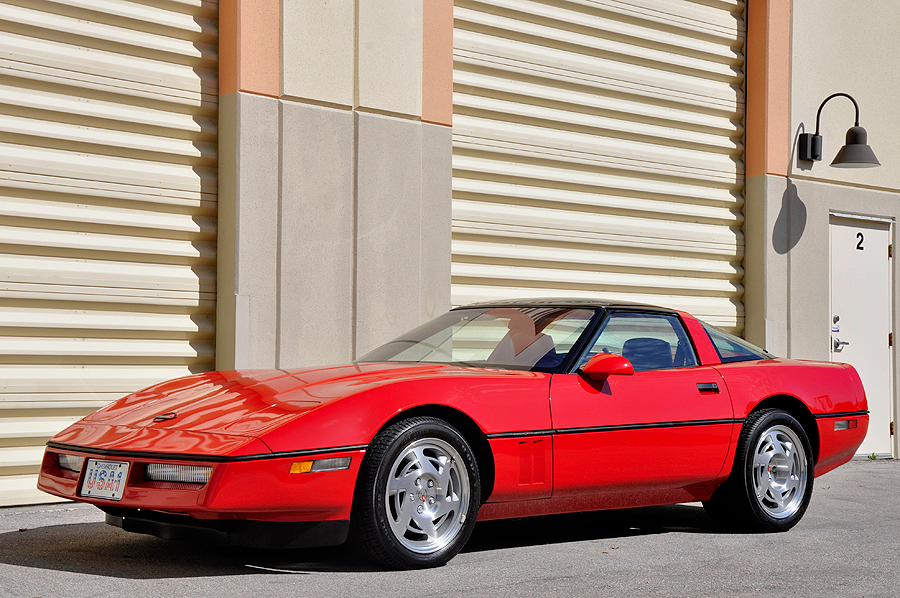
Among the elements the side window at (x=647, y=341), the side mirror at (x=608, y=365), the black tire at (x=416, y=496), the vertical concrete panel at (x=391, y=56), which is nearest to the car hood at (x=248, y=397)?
the black tire at (x=416, y=496)

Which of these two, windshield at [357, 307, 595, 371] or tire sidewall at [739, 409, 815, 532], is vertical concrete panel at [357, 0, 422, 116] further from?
tire sidewall at [739, 409, 815, 532]

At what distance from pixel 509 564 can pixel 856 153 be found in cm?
705

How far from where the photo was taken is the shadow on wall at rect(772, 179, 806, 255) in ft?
34.5

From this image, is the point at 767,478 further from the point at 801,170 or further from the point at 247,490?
the point at 801,170

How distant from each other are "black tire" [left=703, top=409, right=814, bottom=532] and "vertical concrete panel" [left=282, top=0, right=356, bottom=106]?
372 cm

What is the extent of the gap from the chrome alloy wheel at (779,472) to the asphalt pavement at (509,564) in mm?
183

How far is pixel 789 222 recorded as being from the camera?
10.6 metres

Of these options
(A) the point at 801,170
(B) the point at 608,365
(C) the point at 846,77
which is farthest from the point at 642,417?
(C) the point at 846,77

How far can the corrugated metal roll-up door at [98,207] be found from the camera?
6.40 m

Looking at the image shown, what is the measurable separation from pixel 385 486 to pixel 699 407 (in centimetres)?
201

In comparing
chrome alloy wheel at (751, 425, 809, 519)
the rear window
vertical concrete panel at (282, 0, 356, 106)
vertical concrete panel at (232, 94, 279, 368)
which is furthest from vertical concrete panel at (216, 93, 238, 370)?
chrome alloy wheel at (751, 425, 809, 519)

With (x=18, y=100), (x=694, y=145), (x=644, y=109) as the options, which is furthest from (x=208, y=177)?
(x=694, y=145)

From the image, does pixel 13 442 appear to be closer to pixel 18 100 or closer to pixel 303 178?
pixel 18 100

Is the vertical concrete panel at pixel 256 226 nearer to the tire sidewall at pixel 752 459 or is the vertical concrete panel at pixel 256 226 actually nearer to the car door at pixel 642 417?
the car door at pixel 642 417
